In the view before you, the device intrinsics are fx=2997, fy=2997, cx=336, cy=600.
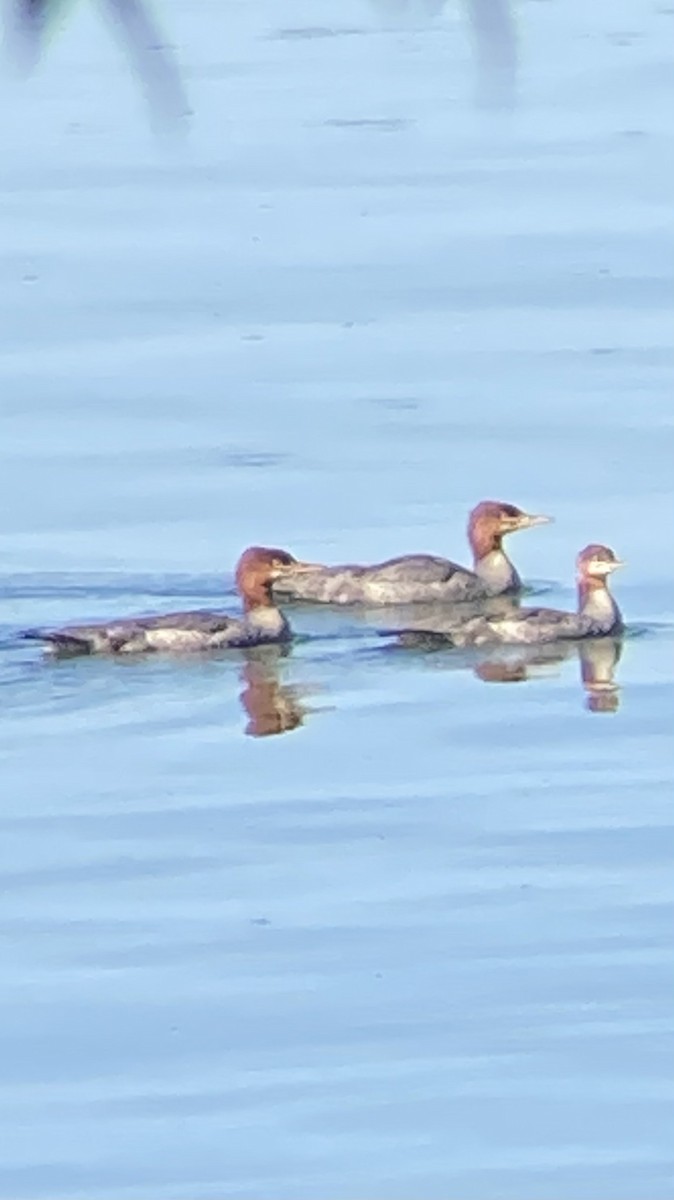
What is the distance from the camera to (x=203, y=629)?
10.7m

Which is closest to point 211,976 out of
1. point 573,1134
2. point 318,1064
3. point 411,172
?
point 318,1064

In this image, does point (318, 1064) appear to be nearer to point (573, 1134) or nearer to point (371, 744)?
point (573, 1134)

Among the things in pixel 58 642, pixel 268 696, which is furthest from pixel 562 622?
pixel 58 642

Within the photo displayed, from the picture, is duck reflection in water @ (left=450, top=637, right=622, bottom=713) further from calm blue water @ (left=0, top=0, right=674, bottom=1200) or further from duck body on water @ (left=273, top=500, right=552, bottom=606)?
duck body on water @ (left=273, top=500, right=552, bottom=606)

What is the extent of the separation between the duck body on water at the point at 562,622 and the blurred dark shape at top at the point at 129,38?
29.7ft

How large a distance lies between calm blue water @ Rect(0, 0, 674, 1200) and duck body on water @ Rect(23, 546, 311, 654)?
86 millimetres

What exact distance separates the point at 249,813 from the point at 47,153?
32.5ft

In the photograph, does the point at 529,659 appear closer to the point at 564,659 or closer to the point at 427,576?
the point at 564,659

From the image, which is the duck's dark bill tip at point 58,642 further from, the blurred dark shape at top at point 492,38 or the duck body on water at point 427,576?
the blurred dark shape at top at point 492,38

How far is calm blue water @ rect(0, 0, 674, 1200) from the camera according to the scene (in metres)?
6.29

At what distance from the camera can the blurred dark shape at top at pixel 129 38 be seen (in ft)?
5.41

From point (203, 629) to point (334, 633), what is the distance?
0.81 meters

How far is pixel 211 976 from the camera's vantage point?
7086 millimetres

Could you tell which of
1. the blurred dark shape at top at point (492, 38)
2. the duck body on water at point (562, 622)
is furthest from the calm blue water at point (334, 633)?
the duck body on water at point (562, 622)
